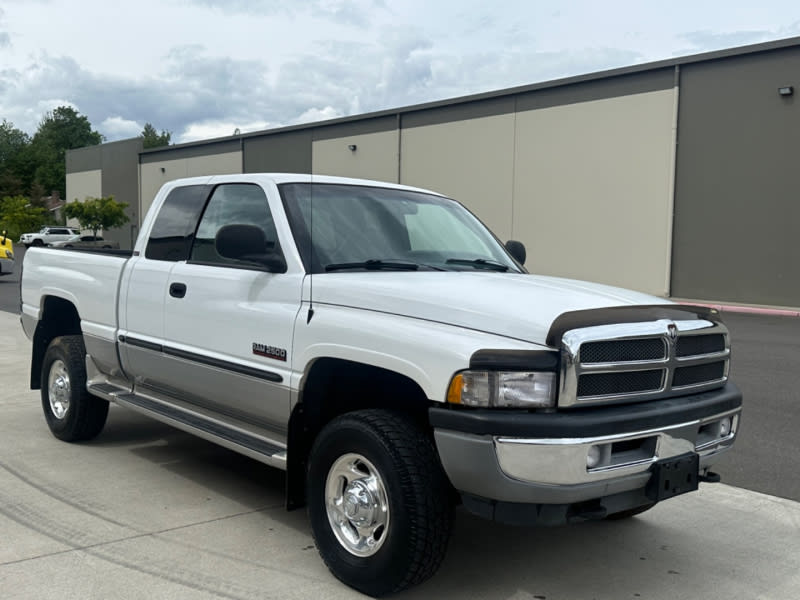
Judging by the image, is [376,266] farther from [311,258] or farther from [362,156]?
[362,156]

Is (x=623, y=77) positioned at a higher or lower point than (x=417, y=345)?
higher

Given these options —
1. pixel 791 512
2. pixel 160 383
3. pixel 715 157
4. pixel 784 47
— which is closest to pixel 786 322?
pixel 715 157

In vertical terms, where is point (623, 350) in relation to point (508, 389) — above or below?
above

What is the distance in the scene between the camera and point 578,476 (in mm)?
3209

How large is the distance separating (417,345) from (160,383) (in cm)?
245

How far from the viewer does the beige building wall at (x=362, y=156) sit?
3086 cm

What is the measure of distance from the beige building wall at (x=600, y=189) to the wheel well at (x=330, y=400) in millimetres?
20752

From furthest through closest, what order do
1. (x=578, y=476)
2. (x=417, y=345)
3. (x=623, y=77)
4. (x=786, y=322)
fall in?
1. (x=623, y=77)
2. (x=786, y=322)
3. (x=417, y=345)
4. (x=578, y=476)

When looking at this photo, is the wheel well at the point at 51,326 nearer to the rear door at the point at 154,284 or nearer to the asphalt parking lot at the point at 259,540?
the asphalt parking lot at the point at 259,540

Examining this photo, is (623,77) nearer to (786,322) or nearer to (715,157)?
(715,157)

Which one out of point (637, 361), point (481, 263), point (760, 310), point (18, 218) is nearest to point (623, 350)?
point (637, 361)

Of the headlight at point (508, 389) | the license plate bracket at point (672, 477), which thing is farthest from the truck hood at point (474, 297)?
the license plate bracket at point (672, 477)

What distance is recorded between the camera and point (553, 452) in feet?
10.4

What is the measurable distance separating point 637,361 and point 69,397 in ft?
14.6
